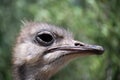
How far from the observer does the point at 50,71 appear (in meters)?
6.93

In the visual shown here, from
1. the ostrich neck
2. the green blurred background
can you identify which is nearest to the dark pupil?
the ostrich neck

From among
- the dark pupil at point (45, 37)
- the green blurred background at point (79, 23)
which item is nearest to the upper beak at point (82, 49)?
the dark pupil at point (45, 37)

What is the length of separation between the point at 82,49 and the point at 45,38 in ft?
1.59

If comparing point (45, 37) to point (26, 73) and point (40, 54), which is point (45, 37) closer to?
point (40, 54)

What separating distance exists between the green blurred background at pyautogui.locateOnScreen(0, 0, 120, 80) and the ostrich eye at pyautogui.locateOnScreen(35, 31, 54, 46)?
6.07 ft

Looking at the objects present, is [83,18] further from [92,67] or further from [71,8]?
[92,67]

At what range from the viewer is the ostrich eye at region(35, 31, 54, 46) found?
6974mm

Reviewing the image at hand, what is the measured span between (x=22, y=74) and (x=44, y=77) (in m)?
0.23

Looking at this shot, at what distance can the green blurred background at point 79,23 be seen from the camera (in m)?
9.22

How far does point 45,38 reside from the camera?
23.2 ft

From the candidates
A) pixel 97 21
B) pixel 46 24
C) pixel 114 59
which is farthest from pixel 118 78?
pixel 46 24

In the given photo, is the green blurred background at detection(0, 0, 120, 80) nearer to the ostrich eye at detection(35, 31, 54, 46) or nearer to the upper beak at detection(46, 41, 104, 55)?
the ostrich eye at detection(35, 31, 54, 46)

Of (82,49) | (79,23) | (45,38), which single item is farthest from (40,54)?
(79,23)

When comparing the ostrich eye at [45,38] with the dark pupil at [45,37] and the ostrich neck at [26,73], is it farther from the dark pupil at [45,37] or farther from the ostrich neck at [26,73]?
the ostrich neck at [26,73]
